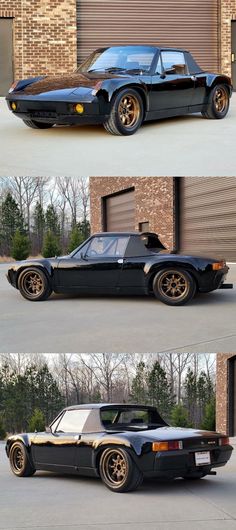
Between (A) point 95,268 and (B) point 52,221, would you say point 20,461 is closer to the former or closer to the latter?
(A) point 95,268

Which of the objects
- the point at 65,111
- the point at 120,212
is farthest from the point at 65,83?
the point at 120,212

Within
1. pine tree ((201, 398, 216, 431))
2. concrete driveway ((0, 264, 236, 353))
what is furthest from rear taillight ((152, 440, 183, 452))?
pine tree ((201, 398, 216, 431))

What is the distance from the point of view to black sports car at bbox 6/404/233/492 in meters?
8.12

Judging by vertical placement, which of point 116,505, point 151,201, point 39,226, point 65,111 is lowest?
point 116,505

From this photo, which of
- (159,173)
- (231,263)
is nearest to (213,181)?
(231,263)

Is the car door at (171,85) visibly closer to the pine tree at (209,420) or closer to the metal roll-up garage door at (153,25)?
the metal roll-up garage door at (153,25)

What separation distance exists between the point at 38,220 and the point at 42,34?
6221 mm

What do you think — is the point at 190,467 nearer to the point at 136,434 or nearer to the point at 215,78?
the point at 136,434

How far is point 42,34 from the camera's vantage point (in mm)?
24109

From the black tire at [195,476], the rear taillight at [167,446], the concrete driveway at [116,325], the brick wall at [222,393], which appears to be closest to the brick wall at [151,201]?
the brick wall at [222,393]

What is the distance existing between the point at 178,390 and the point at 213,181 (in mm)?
23196

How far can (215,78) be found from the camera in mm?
14367

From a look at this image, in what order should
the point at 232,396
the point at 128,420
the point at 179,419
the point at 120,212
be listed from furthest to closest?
the point at 179,419
the point at 232,396
the point at 120,212
the point at 128,420

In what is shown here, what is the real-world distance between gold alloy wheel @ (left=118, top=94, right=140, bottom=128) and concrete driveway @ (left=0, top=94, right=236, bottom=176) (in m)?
0.27
